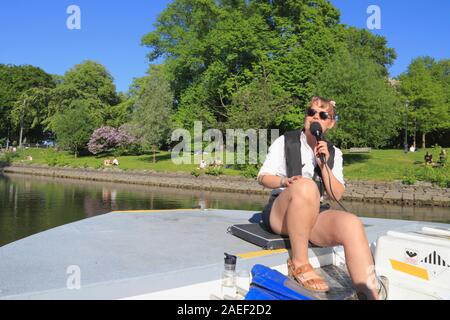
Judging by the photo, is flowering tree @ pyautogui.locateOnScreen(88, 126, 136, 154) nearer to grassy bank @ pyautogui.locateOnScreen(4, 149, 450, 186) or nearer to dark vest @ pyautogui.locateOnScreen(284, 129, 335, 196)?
grassy bank @ pyautogui.locateOnScreen(4, 149, 450, 186)

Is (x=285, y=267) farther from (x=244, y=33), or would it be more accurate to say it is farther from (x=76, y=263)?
(x=244, y=33)

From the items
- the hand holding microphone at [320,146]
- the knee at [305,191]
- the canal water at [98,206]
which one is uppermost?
the hand holding microphone at [320,146]

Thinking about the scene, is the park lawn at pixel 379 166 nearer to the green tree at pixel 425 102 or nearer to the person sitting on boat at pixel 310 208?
the green tree at pixel 425 102

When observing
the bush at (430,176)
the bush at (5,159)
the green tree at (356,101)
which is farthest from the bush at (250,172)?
the bush at (5,159)

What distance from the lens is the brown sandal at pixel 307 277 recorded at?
9.09 ft

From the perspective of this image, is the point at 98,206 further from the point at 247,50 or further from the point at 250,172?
the point at 247,50

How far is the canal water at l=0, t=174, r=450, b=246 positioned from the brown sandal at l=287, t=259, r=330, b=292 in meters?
10.6

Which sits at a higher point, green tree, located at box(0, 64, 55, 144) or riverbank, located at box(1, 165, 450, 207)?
green tree, located at box(0, 64, 55, 144)

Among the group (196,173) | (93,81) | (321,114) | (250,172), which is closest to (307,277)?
(321,114)

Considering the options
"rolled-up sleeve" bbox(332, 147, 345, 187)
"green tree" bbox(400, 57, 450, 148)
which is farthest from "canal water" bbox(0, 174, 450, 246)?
"green tree" bbox(400, 57, 450, 148)

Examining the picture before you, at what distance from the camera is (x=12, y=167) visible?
4450cm

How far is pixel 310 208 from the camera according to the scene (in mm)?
2920

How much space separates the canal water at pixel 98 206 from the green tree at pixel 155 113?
11467 mm

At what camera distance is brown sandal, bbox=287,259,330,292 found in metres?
2.77
